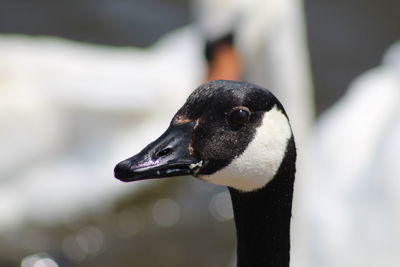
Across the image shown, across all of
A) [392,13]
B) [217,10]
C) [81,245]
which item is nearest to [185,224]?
[81,245]

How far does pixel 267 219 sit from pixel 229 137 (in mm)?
210

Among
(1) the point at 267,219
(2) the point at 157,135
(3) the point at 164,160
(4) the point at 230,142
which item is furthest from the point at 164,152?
(2) the point at 157,135

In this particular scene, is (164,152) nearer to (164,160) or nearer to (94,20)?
(164,160)

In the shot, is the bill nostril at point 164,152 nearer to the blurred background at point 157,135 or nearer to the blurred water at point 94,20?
the blurred background at point 157,135

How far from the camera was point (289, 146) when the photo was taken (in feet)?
6.93

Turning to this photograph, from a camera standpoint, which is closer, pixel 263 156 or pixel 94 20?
pixel 263 156

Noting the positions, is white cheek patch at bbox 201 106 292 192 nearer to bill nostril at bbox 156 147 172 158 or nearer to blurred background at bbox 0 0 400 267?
bill nostril at bbox 156 147 172 158

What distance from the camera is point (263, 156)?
2.09 meters

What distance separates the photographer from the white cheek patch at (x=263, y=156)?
2.09 m

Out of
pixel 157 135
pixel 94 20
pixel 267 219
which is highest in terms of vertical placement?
pixel 94 20

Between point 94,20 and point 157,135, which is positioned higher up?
point 94,20

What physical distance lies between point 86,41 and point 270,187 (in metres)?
4.61

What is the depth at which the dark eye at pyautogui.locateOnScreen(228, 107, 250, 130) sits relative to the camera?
2092mm

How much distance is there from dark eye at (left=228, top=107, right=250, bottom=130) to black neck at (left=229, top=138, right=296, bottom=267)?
0.34 feet
